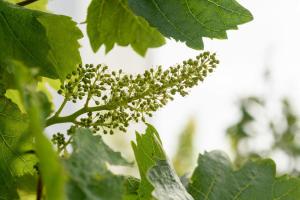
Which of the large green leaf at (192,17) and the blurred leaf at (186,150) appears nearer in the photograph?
the large green leaf at (192,17)

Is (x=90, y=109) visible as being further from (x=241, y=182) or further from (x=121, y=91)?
(x=241, y=182)

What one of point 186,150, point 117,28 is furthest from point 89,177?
point 186,150

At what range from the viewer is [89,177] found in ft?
1.58

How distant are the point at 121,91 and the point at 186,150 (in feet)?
5.64

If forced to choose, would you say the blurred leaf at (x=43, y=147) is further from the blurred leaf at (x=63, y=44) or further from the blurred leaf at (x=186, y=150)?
the blurred leaf at (x=186, y=150)

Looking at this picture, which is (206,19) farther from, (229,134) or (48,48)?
(229,134)

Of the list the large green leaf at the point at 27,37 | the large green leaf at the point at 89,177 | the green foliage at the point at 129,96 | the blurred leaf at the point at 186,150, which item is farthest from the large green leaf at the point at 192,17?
the blurred leaf at the point at 186,150

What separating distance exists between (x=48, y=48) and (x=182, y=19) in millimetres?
168

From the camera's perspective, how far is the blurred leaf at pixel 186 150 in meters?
2.24

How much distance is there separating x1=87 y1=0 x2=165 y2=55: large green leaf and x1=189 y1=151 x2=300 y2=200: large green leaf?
23 cm

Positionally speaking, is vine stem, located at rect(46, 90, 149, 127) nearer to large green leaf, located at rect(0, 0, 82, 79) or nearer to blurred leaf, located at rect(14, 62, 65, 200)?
large green leaf, located at rect(0, 0, 82, 79)

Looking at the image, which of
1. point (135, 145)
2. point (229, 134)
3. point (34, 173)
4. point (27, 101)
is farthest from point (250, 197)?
point (229, 134)

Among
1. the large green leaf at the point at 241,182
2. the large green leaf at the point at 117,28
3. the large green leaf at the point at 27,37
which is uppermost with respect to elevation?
the large green leaf at the point at 117,28

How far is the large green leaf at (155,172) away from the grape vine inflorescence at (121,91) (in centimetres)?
3
